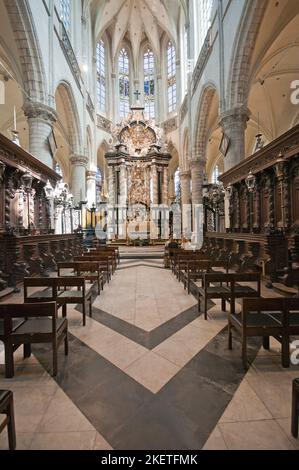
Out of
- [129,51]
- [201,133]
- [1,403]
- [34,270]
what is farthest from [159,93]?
[1,403]

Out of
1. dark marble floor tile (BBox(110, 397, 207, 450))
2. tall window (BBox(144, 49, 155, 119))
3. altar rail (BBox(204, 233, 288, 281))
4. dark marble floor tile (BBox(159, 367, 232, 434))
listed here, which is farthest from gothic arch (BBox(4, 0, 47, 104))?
tall window (BBox(144, 49, 155, 119))

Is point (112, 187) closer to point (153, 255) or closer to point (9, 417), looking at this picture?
point (153, 255)

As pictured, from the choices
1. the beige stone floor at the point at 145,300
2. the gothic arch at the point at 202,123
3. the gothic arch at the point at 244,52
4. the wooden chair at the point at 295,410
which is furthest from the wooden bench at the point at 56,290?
the gothic arch at the point at 202,123

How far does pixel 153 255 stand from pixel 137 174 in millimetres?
10897

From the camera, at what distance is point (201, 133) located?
16.3 metres

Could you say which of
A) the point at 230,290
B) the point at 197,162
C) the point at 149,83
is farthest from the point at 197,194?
the point at 149,83

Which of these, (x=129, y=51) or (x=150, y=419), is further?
(x=129, y=51)

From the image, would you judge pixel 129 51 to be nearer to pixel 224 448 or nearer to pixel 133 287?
pixel 133 287

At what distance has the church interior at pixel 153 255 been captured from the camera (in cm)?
190

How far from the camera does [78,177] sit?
16.3 metres

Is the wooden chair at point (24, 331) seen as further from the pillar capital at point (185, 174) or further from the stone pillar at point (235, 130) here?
the pillar capital at point (185, 174)

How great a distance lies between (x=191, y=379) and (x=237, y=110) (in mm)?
10103

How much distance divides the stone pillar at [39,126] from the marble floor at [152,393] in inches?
321

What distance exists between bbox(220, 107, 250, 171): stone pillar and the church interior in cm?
5
